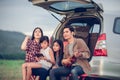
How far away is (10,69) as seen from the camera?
8.12 meters

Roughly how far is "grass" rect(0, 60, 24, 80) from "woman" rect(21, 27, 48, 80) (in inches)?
3.6

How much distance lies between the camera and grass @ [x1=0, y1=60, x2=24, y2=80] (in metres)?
8.04

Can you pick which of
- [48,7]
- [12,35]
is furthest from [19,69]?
[48,7]

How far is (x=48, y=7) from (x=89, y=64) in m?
1.11

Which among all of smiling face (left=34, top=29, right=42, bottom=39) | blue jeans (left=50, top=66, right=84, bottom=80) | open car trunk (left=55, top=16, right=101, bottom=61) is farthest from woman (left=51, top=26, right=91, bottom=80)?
smiling face (left=34, top=29, right=42, bottom=39)

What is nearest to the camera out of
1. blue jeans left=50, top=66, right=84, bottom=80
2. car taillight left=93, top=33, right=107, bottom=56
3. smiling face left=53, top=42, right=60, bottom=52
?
car taillight left=93, top=33, right=107, bottom=56

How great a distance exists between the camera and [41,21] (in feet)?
26.2

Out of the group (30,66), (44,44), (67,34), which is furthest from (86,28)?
(30,66)

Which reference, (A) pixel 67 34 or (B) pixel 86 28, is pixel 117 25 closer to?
(B) pixel 86 28

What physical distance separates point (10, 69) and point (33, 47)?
1.69 ft

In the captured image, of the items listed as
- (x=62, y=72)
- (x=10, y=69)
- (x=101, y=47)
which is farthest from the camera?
(x=10, y=69)

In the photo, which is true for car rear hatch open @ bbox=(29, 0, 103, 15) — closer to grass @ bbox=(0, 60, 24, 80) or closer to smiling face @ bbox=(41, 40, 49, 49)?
smiling face @ bbox=(41, 40, 49, 49)

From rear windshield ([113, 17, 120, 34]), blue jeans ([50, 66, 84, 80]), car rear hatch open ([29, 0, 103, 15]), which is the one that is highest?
car rear hatch open ([29, 0, 103, 15])

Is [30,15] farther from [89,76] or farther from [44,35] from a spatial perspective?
[89,76]
